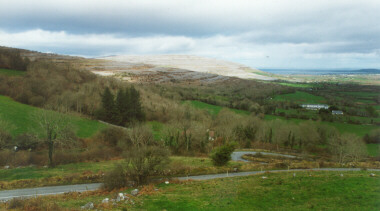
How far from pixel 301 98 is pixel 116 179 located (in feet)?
156

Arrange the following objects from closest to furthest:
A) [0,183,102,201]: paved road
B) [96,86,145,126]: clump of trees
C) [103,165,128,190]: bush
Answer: [0,183,102,201]: paved road → [103,165,128,190]: bush → [96,86,145,126]: clump of trees

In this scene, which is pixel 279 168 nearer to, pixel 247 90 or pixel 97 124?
pixel 97 124

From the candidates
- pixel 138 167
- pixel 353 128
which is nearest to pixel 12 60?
pixel 138 167

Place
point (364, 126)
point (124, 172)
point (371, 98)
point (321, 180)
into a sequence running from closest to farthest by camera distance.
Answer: point (321, 180)
point (124, 172)
point (371, 98)
point (364, 126)

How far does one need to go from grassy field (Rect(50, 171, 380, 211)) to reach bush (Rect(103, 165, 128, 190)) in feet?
5.03

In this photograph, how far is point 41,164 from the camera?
25.9 meters

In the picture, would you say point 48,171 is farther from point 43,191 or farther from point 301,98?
point 301,98

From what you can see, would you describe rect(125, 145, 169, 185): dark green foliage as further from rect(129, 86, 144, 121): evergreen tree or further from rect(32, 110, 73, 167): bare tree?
rect(129, 86, 144, 121): evergreen tree

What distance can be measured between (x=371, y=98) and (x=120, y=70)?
5830 cm

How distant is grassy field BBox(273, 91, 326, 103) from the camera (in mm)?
48763

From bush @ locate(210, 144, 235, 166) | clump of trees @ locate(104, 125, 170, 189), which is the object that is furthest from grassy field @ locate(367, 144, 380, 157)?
clump of trees @ locate(104, 125, 170, 189)

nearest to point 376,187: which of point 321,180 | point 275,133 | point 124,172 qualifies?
point 321,180

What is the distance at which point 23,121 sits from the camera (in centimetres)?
3438

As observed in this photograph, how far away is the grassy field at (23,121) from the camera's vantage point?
32.2 metres
